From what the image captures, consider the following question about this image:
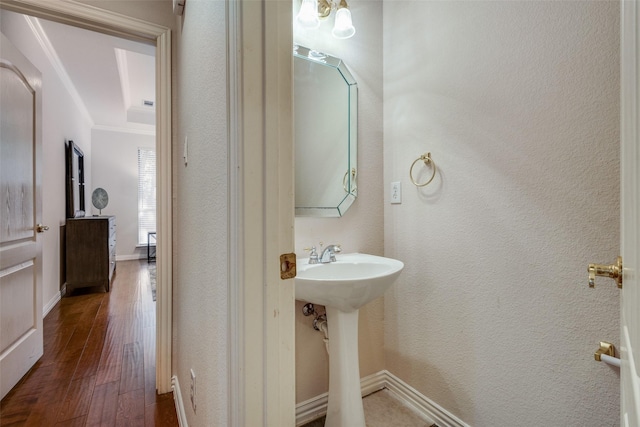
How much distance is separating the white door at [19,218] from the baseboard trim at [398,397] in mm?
1599

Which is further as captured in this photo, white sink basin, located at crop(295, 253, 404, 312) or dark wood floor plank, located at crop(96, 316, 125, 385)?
dark wood floor plank, located at crop(96, 316, 125, 385)

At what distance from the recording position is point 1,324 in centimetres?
152

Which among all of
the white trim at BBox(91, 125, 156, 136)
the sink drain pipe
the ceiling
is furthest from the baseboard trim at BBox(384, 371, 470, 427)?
the white trim at BBox(91, 125, 156, 136)

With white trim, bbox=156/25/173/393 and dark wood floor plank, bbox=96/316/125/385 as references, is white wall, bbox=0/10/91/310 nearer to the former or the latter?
dark wood floor plank, bbox=96/316/125/385

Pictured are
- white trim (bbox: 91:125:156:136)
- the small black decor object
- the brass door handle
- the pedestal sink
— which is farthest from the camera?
white trim (bbox: 91:125:156:136)

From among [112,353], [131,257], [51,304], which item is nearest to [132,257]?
[131,257]

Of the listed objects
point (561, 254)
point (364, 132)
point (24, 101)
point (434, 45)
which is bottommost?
point (561, 254)

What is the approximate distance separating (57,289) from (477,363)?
395cm

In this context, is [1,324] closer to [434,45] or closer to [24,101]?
[24,101]

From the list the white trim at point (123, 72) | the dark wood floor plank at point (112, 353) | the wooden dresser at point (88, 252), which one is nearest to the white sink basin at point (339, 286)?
the dark wood floor plank at point (112, 353)

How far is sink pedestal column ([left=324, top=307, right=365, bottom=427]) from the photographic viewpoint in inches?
48.5

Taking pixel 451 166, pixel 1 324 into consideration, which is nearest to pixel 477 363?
pixel 451 166

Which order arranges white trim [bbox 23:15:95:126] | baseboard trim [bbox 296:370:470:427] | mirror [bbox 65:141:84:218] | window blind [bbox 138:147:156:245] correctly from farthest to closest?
window blind [bbox 138:147:156:245], mirror [bbox 65:141:84:218], white trim [bbox 23:15:95:126], baseboard trim [bbox 296:370:470:427]

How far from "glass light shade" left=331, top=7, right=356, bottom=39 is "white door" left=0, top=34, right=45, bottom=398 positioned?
5.69ft
